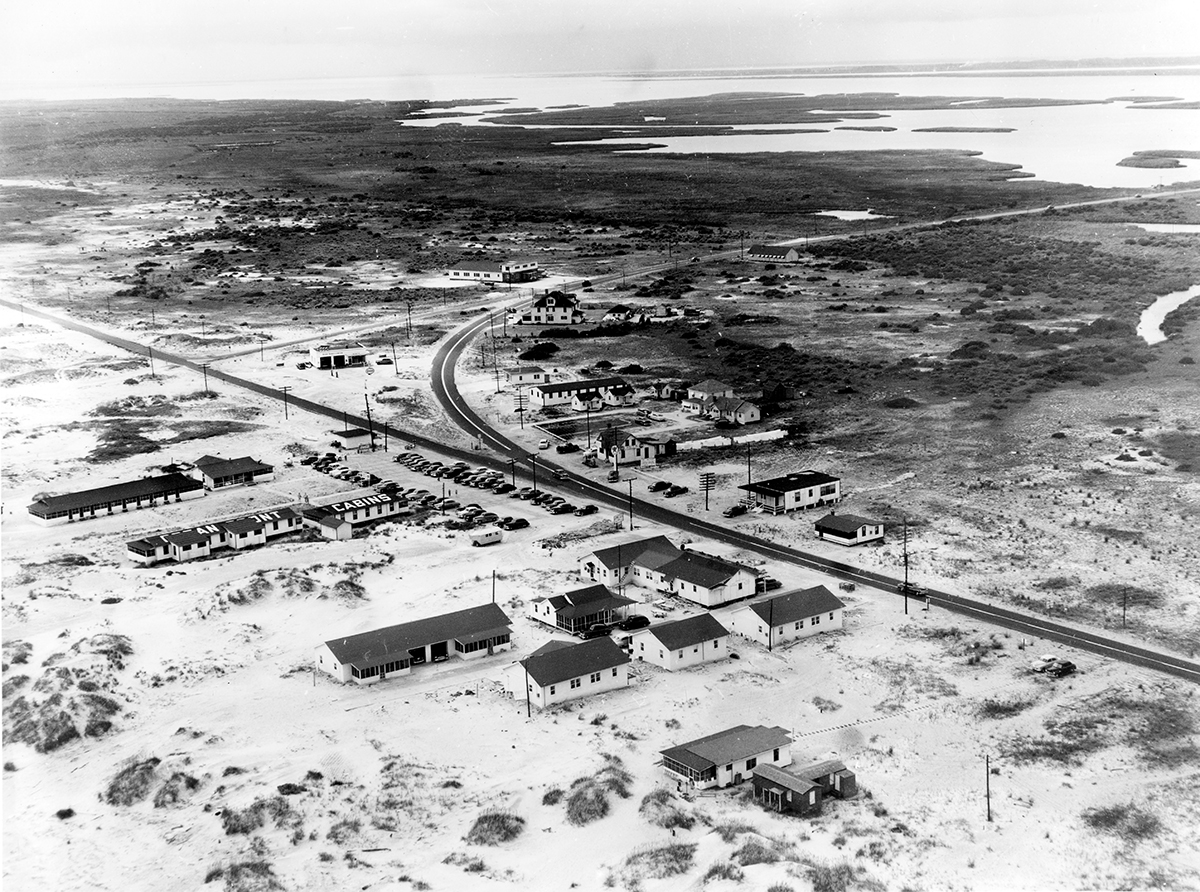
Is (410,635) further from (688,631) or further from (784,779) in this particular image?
(784,779)

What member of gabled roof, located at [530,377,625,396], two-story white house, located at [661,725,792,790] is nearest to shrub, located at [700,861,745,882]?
two-story white house, located at [661,725,792,790]

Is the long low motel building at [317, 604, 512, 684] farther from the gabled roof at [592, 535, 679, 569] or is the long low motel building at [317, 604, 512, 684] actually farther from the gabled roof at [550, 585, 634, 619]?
A: the gabled roof at [592, 535, 679, 569]

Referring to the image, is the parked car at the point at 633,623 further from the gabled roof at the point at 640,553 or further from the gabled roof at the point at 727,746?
the gabled roof at the point at 727,746

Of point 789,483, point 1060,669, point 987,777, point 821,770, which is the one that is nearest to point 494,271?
point 789,483

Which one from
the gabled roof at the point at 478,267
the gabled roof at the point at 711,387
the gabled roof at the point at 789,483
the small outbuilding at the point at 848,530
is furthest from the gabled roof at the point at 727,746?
the gabled roof at the point at 478,267

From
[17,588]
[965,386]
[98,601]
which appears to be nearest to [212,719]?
[98,601]

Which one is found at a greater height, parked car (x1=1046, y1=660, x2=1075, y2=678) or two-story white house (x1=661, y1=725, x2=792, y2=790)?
two-story white house (x1=661, y1=725, x2=792, y2=790)

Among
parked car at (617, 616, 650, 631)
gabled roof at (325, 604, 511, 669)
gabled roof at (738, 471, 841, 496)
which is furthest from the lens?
gabled roof at (738, 471, 841, 496)
